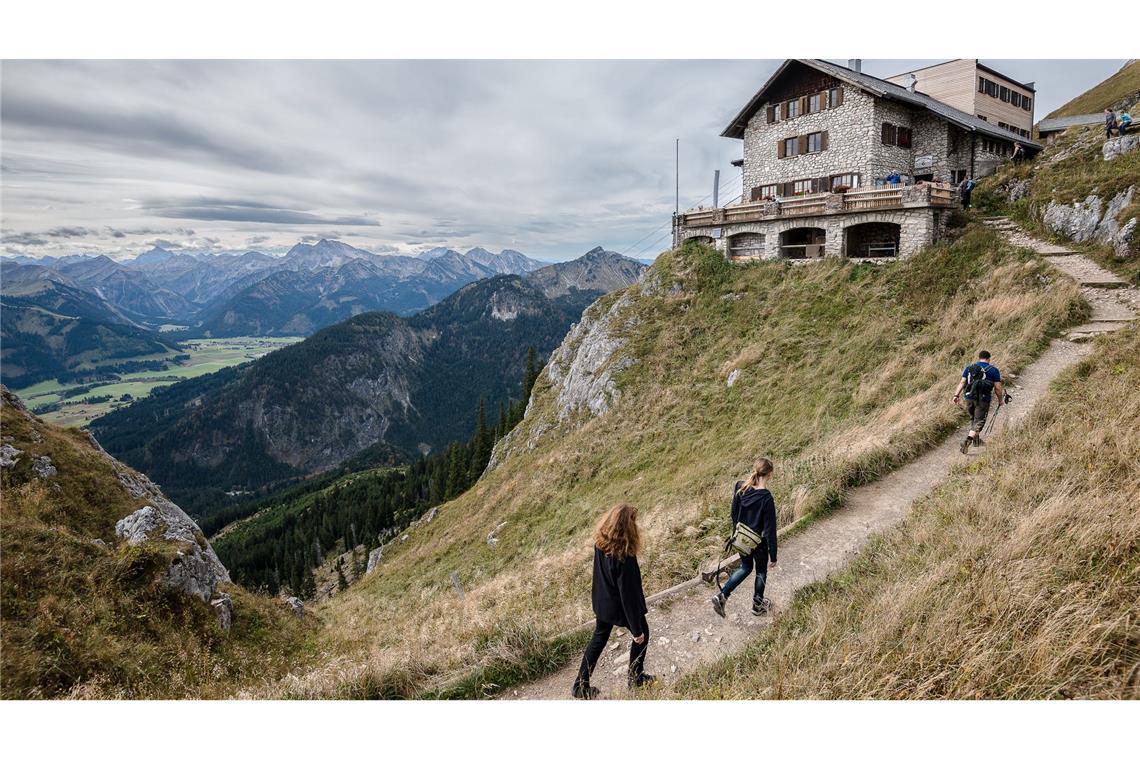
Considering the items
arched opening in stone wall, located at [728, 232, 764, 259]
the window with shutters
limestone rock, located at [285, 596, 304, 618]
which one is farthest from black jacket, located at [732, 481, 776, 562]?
the window with shutters

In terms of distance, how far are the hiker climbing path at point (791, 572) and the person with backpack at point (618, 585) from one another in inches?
24.9

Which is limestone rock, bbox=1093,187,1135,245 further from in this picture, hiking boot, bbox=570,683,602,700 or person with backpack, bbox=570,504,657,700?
hiking boot, bbox=570,683,602,700

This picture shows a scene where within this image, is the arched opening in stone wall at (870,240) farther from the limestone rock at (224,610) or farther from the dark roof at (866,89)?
the limestone rock at (224,610)

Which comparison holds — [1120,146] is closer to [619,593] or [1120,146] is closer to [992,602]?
[992,602]

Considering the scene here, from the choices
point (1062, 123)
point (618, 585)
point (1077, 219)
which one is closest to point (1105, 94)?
point (1062, 123)

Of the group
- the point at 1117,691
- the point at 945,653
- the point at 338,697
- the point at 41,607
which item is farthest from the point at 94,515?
the point at 1117,691

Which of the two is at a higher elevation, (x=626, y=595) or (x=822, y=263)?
(x=822, y=263)

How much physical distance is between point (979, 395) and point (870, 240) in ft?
63.6

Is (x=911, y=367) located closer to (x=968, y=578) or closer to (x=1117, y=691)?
(x=968, y=578)

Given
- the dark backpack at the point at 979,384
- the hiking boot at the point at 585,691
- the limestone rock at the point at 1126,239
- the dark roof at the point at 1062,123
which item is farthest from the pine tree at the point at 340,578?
the dark roof at the point at 1062,123

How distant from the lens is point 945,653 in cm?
500

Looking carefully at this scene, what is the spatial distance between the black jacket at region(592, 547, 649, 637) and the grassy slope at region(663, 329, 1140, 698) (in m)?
0.96

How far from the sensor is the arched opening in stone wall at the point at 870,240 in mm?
26312

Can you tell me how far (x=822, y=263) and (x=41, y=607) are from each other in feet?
102
